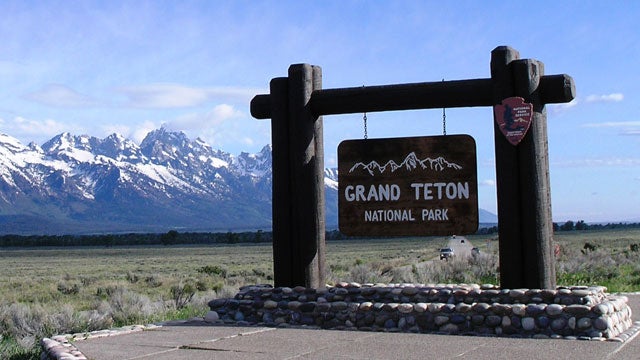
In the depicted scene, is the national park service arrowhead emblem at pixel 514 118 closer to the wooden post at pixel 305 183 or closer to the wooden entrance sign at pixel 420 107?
the wooden entrance sign at pixel 420 107

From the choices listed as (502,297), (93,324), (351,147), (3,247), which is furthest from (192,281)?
(3,247)

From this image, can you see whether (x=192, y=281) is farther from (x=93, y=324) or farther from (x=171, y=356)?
(x=171, y=356)

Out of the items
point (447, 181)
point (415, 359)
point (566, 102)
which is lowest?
point (415, 359)

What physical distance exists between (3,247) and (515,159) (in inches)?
4580

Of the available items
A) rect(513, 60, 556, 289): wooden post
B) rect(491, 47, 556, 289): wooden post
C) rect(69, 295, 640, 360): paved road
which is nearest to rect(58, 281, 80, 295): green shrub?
rect(69, 295, 640, 360): paved road

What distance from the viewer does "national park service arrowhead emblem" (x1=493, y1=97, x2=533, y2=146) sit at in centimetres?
1142

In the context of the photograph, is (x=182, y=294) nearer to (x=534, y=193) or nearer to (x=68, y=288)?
(x=68, y=288)

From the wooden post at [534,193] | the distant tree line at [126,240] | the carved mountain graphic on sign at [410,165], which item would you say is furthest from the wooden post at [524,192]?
the distant tree line at [126,240]

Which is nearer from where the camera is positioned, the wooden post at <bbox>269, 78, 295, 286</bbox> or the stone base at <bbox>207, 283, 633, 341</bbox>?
the stone base at <bbox>207, 283, 633, 341</bbox>

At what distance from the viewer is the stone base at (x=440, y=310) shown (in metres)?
10.4

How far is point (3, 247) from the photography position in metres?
118

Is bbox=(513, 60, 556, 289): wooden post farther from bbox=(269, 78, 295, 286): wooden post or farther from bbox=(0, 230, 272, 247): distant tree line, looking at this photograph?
bbox=(0, 230, 272, 247): distant tree line

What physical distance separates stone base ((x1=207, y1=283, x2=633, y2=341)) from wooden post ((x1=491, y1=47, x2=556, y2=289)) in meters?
0.37

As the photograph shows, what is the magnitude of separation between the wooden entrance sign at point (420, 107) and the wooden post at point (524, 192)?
0.01 m
